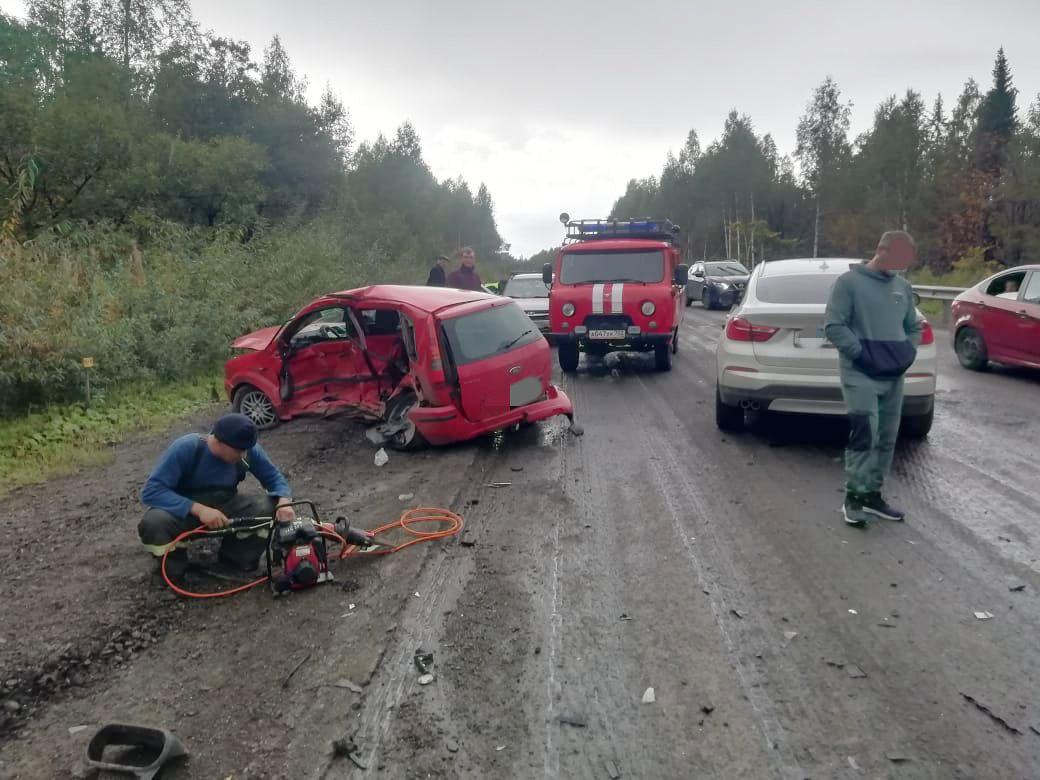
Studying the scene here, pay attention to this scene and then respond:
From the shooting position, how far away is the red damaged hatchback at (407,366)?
22.4ft

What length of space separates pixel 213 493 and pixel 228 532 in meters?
0.33

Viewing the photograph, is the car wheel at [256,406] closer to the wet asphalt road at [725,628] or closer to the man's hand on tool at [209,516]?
the wet asphalt road at [725,628]

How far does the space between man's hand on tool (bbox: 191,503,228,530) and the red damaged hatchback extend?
2.68 meters

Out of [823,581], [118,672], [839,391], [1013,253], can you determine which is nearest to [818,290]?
[839,391]

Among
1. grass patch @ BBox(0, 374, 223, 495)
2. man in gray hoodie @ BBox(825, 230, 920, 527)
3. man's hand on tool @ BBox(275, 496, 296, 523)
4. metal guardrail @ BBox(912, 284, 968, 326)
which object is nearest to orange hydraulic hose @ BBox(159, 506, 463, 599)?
man's hand on tool @ BBox(275, 496, 296, 523)

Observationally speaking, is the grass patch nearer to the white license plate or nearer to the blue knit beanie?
the blue knit beanie

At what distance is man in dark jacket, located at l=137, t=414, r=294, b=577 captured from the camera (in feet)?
14.4

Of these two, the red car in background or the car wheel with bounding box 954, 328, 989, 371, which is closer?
the red car in background

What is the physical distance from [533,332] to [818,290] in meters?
2.87

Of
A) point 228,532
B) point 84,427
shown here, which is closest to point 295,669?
point 228,532

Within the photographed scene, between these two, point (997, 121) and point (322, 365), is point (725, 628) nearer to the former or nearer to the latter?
point (322, 365)

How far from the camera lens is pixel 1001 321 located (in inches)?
409

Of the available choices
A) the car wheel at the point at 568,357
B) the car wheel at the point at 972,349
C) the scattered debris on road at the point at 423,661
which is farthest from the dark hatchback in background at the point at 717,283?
the scattered debris on road at the point at 423,661

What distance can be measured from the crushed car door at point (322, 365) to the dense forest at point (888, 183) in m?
35.2
